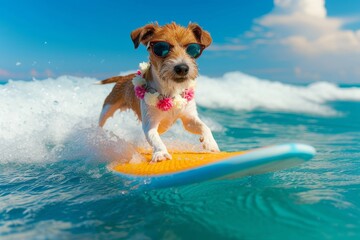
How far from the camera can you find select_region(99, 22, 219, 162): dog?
4.44m

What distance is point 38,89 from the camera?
12297 millimetres

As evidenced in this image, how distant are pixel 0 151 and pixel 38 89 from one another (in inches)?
238

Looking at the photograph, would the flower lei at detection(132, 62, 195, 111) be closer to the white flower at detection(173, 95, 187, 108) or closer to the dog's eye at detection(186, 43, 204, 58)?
the white flower at detection(173, 95, 187, 108)

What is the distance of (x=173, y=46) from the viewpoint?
14.6 feet

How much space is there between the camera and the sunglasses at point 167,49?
175 inches

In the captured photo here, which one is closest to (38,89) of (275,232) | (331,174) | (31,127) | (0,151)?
(31,127)

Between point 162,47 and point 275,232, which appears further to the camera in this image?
point 162,47

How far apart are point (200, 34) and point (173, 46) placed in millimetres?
502

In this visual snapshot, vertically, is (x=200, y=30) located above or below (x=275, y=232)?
above

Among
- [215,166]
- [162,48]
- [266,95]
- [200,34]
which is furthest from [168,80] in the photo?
[266,95]

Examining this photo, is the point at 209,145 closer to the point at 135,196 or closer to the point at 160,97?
the point at 160,97

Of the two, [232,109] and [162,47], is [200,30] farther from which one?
[232,109]

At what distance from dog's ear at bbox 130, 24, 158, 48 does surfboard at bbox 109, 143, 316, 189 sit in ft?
4.75

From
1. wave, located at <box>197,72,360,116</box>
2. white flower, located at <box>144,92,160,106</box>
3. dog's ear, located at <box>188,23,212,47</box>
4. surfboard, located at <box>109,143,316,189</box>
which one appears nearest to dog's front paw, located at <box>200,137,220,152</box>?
surfboard, located at <box>109,143,316,189</box>
